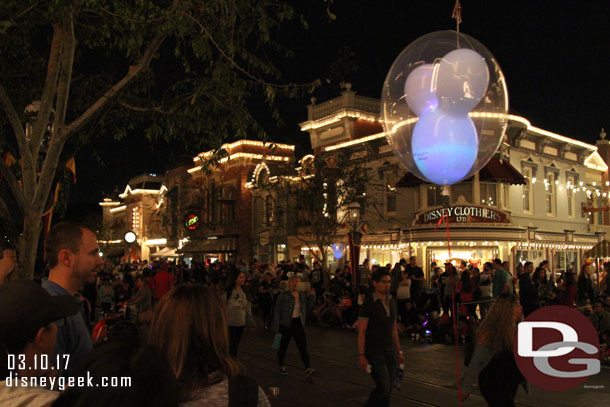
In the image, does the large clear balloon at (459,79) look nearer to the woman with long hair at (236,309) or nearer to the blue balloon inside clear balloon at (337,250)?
the woman with long hair at (236,309)

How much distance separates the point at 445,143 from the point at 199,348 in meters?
5.53

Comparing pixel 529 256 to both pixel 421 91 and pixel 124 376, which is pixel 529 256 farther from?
pixel 124 376

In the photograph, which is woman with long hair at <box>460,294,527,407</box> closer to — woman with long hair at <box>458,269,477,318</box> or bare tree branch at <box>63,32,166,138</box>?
bare tree branch at <box>63,32,166,138</box>

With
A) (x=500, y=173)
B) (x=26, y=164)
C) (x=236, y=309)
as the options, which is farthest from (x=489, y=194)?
(x=26, y=164)

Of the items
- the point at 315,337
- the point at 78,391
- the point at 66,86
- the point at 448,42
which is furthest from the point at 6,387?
the point at 315,337

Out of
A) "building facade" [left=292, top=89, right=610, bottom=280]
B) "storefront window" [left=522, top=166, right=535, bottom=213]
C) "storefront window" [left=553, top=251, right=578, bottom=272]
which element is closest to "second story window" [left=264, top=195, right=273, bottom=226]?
"building facade" [left=292, top=89, right=610, bottom=280]

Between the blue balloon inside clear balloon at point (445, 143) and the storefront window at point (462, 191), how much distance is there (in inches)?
718

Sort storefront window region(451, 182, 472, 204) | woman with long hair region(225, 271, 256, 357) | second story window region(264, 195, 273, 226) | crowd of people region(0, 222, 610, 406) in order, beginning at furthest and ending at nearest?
1. second story window region(264, 195, 273, 226)
2. storefront window region(451, 182, 472, 204)
3. woman with long hair region(225, 271, 256, 357)
4. crowd of people region(0, 222, 610, 406)

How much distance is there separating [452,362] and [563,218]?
68.0ft

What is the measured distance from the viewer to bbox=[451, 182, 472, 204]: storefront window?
→ 25.3 meters

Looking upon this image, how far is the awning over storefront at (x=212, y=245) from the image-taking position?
135ft

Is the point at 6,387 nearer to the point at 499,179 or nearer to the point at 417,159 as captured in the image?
the point at 417,159

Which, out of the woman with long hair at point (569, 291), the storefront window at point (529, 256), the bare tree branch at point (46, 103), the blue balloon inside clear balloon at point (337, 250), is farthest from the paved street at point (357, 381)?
the storefront window at point (529, 256)

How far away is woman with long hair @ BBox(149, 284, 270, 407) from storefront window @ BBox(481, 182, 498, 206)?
24110mm
